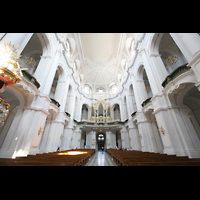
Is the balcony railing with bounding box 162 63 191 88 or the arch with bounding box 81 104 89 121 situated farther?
the arch with bounding box 81 104 89 121

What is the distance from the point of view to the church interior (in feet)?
13.3

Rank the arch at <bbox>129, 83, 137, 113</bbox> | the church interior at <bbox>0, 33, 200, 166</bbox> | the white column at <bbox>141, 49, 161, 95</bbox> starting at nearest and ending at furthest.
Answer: the church interior at <bbox>0, 33, 200, 166</bbox>
the white column at <bbox>141, 49, 161, 95</bbox>
the arch at <bbox>129, 83, 137, 113</bbox>

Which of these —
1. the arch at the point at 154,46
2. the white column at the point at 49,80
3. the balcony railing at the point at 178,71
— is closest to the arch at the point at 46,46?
the white column at the point at 49,80

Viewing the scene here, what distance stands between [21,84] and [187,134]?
34.0ft

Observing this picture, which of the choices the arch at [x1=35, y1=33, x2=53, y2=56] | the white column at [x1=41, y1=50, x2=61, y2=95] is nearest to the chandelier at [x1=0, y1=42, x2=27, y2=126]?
the white column at [x1=41, y1=50, x2=61, y2=95]

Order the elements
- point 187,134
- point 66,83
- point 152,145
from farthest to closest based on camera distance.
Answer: point 66,83, point 152,145, point 187,134

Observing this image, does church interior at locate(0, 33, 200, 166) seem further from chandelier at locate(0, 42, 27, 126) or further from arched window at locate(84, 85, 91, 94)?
arched window at locate(84, 85, 91, 94)

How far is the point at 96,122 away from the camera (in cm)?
1756

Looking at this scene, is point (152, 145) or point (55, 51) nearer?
point (152, 145)

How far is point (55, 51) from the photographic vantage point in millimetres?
9695

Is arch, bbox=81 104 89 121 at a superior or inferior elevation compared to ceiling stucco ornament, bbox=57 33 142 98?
inferior
